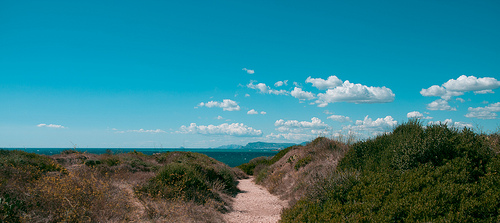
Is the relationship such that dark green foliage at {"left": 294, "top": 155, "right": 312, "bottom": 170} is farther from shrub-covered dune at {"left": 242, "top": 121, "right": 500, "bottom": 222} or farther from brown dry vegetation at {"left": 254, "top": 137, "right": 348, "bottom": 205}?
shrub-covered dune at {"left": 242, "top": 121, "right": 500, "bottom": 222}

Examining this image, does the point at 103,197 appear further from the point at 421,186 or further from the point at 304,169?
the point at 304,169

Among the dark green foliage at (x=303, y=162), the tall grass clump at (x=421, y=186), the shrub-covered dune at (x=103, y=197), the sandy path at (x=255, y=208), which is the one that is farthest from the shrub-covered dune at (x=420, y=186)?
the dark green foliage at (x=303, y=162)

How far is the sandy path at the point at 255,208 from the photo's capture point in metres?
10.0

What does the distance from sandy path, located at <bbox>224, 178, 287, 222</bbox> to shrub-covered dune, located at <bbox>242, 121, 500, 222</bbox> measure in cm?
234

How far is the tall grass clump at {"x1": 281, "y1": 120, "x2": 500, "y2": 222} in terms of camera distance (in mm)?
5559

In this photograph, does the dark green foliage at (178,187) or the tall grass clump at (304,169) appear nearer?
the dark green foliage at (178,187)

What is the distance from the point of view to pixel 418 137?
852 cm

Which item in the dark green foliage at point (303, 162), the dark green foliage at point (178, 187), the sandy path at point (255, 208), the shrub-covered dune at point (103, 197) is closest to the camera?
the shrub-covered dune at point (103, 197)

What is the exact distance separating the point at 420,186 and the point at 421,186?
0.03m

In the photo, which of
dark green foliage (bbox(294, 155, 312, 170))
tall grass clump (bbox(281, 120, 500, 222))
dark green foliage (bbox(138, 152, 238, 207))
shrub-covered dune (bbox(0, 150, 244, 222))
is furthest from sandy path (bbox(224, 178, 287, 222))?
dark green foliage (bbox(294, 155, 312, 170))

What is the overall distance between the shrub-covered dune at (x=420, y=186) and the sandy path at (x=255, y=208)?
2.34 metres

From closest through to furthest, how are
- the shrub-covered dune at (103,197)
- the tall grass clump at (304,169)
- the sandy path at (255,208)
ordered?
the shrub-covered dune at (103,197) < the sandy path at (255,208) < the tall grass clump at (304,169)

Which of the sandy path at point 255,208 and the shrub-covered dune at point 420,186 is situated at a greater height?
the shrub-covered dune at point 420,186

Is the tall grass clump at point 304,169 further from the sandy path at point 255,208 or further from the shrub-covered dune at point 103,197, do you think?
the shrub-covered dune at point 103,197
